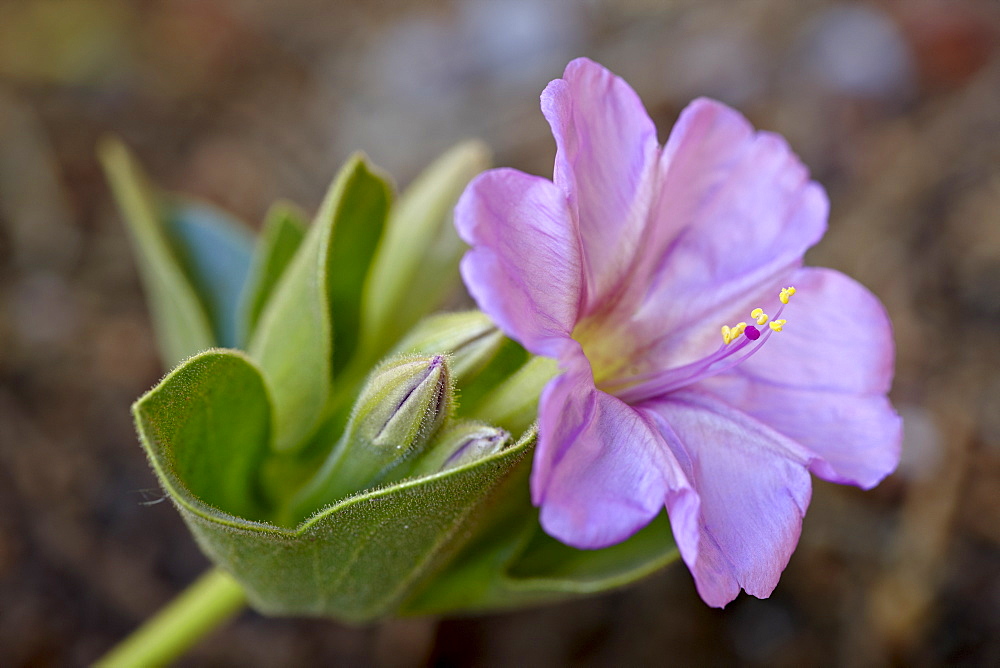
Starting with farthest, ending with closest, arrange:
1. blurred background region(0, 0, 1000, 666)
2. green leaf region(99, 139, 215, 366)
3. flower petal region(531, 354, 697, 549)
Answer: blurred background region(0, 0, 1000, 666) → green leaf region(99, 139, 215, 366) → flower petal region(531, 354, 697, 549)

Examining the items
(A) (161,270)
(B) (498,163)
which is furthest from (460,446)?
(B) (498,163)

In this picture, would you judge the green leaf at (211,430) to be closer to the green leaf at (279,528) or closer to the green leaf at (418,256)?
the green leaf at (279,528)

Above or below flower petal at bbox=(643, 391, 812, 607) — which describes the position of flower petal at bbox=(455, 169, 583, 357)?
above

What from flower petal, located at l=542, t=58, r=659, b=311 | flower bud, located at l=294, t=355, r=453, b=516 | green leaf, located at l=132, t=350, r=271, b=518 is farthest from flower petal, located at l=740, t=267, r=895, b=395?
green leaf, located at l=132, t=350, r=271, b=518

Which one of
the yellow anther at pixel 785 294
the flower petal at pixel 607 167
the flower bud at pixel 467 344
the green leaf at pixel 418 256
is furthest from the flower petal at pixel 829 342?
the green leaf at pixel 418 256

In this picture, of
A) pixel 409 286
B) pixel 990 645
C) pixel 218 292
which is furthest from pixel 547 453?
pixel 990 645

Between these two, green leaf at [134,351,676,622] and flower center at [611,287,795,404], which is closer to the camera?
green leaf at [134,351,676,622]

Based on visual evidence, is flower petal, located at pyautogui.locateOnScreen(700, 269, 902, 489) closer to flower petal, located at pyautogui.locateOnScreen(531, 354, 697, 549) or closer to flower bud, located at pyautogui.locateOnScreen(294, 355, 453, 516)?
flower petal, located at pyautogui.locateOnScreen(531, 354, 697, 549)
